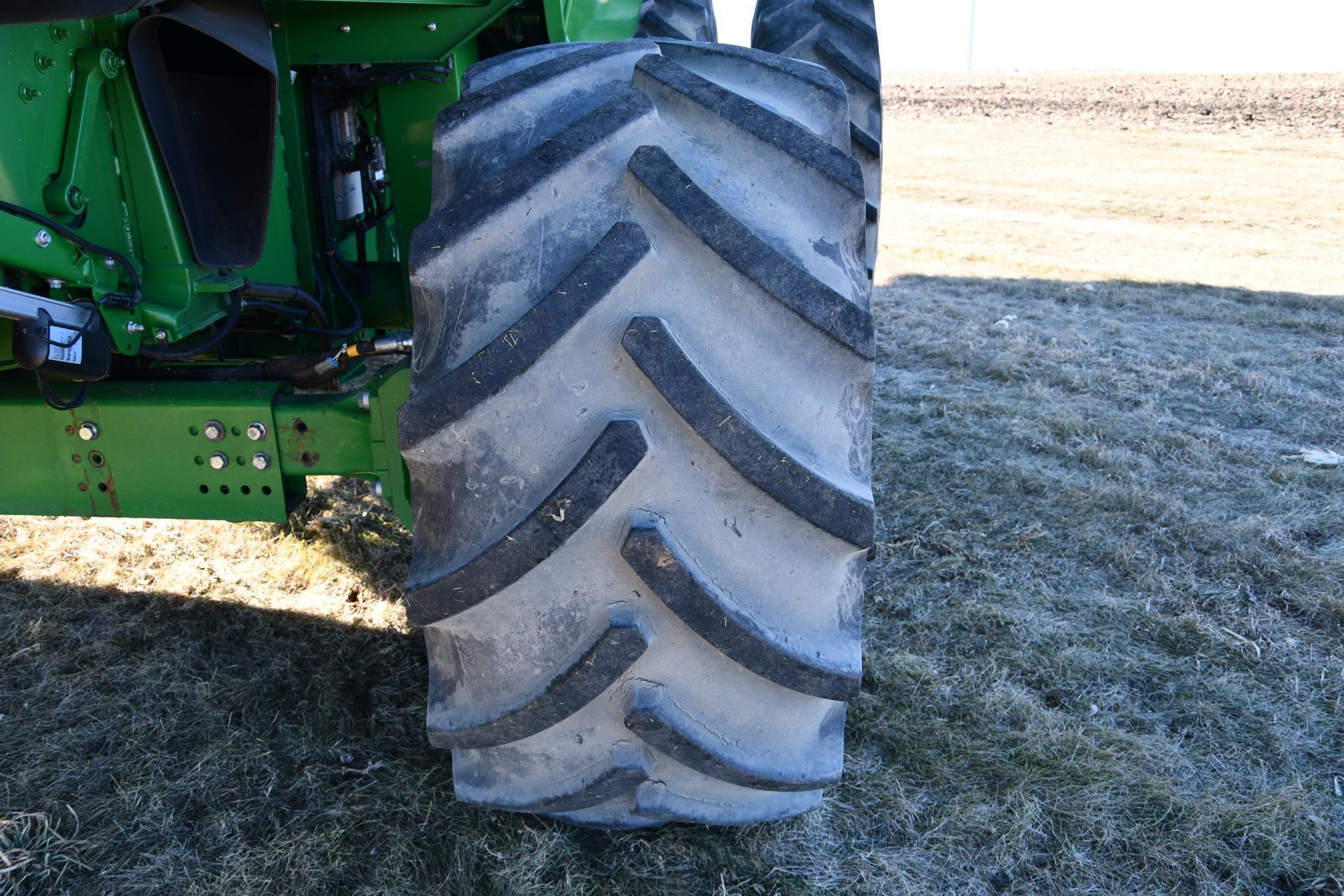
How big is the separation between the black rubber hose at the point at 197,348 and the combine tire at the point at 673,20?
168cm

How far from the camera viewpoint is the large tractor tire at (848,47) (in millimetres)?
3023

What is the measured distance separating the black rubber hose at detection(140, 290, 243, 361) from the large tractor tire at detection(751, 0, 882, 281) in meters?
1.75

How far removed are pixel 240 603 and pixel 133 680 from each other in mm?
376

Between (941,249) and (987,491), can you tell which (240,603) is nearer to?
(987,491)

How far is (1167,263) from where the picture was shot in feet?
22.5

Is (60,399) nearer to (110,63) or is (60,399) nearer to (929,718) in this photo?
(110,63)

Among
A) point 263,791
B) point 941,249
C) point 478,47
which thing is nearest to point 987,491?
point 478,47

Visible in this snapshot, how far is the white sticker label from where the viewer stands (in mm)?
1471

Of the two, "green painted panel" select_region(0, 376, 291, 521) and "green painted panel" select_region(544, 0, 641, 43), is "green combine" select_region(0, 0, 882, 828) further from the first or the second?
"green painted panel" select_region(544, 0, 641, 43)

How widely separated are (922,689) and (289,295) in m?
1.49

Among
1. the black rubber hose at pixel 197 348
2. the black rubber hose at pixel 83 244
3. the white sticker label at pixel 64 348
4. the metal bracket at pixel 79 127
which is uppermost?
the metal bracket at pixel 79 127

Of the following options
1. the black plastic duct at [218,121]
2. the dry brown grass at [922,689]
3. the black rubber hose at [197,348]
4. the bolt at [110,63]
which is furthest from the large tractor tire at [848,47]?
the bolt at [110,63]

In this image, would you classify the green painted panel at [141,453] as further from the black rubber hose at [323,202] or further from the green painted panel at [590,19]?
the green painted panel at [590,19]

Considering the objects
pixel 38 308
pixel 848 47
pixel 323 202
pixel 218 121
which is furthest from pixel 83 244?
pixel 848 47
